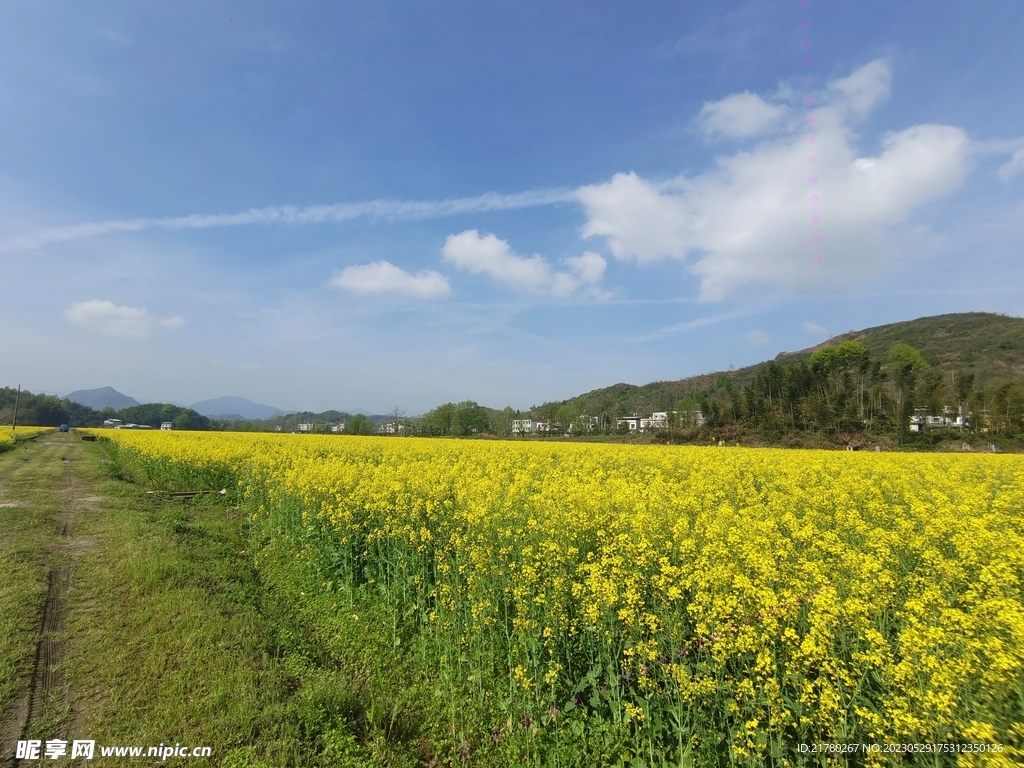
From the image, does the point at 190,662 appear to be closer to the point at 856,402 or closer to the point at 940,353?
the point at 856,402

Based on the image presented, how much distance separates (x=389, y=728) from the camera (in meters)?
4.21

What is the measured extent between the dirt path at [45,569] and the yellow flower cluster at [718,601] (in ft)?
10.7

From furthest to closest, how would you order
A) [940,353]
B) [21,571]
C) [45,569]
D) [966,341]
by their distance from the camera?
[966,341], [940,353], [45,569], [21,571]

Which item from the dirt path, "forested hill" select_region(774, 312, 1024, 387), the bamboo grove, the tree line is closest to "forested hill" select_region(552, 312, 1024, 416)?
"forested hill" select_region(774, 312, 1024, 387)

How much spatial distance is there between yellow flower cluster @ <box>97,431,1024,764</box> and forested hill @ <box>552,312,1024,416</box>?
69849mm

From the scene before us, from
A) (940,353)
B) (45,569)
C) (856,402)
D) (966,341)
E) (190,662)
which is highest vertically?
(966,341)

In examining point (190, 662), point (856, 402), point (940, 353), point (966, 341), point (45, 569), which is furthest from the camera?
point (966, 341)

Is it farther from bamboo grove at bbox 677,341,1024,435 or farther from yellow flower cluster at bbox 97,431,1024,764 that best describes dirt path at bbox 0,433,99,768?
bamboo grove at bbox 677,341,1024,435

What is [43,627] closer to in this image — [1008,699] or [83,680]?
[83,680]

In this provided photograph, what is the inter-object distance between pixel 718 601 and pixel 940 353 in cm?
12379

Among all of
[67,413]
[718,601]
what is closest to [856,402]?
[718,601]

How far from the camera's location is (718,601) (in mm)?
3393

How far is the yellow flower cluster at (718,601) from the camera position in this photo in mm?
2812

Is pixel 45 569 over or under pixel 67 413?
under
